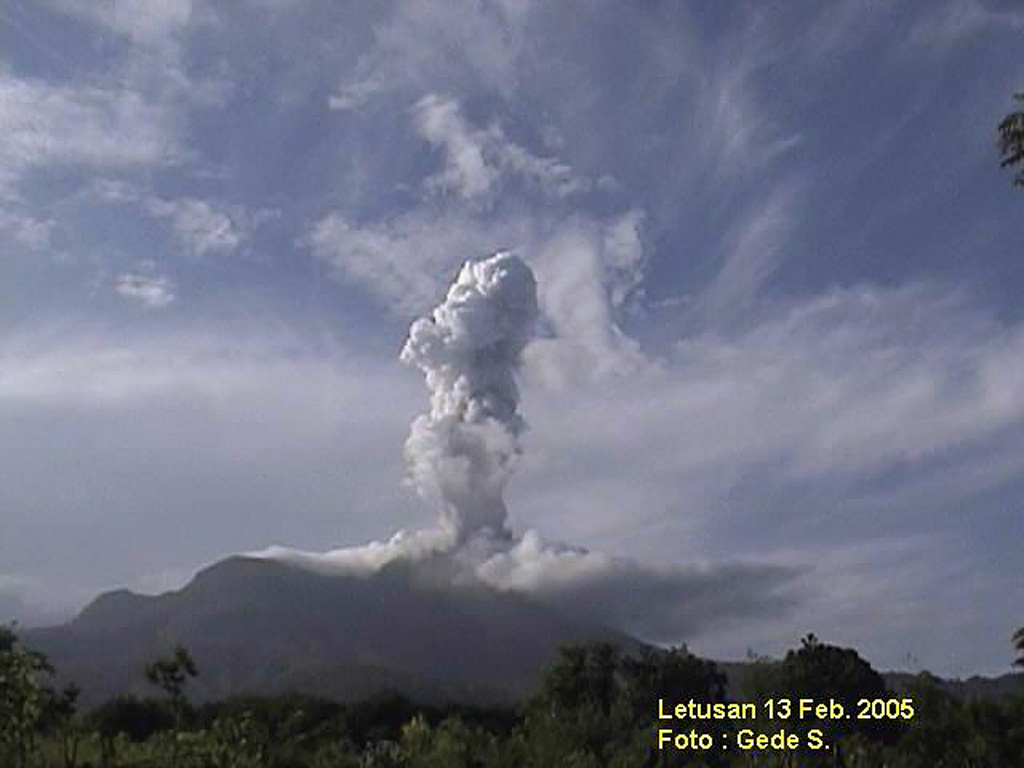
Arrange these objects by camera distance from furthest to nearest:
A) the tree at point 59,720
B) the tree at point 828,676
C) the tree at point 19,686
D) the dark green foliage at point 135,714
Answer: the tree at point 828,676 → the dark green foliage at point 135,714 → the tree at point 59,720 → the tree at point 19,686

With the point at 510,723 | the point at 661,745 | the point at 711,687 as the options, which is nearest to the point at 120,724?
the point at 510,723

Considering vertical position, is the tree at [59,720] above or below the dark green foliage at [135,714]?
below

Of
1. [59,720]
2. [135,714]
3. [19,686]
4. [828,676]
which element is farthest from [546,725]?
[828,676]

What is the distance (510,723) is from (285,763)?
54.8 m

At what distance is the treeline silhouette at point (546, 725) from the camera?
51.5 feet

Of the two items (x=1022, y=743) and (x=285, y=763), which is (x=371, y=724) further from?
(x=285, y=763)

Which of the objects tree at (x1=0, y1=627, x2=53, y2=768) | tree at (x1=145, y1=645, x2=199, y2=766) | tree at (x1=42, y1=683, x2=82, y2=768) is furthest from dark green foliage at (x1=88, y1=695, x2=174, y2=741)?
tree at (x1=0, y1=627, x2=53, y2=768)

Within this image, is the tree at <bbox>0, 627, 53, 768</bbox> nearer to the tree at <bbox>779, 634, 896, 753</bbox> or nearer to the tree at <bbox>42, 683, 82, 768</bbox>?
the tree at <bbox>42, 683, 82, 768</bbox>

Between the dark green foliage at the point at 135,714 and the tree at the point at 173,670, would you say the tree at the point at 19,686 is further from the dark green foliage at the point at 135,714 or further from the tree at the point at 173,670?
the dark green foliage at the point at 135,714

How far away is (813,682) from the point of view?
76.2m

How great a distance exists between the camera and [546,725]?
31750 mm

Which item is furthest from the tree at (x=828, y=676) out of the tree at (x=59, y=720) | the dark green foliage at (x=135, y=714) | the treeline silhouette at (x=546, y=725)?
the tree at (x=59, y=720)

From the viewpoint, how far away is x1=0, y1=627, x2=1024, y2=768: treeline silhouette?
15703mm

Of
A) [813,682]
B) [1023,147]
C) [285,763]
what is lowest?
[285,763]
